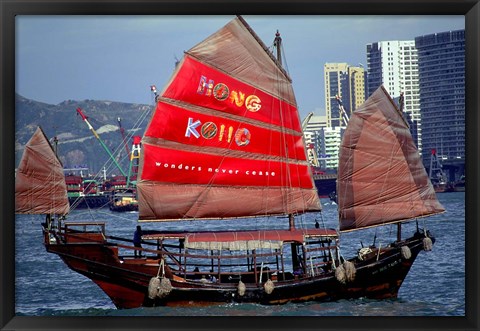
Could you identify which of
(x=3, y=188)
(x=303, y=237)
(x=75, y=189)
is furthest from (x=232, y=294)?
(x=75, y=189)

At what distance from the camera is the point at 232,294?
67.8 feet

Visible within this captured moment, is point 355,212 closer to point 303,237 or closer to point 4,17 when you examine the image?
point 303,237

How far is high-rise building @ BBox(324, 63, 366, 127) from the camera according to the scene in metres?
25.7

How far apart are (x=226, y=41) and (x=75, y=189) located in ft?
84.5

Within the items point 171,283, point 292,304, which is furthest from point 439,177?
point 171,283

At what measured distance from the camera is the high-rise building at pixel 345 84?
25656 mm

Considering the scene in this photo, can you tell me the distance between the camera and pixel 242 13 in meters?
15.9

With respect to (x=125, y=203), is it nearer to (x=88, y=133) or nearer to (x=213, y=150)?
(x=88, y=133)

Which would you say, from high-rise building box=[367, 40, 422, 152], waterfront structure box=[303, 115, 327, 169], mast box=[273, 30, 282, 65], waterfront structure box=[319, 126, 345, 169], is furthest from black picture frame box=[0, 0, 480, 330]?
waterfront structure box=[303, 115, 327, 169]

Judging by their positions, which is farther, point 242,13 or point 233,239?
point 233,239

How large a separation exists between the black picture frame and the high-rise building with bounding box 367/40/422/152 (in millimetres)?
5558

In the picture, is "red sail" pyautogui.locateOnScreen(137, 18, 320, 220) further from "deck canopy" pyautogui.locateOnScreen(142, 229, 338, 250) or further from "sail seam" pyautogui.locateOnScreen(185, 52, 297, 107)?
"deck canopy" pyautogui.locateOnScreen(142, 229, 338, 250)

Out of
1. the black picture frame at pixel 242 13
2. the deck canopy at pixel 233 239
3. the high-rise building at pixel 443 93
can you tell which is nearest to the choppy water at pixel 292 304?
the black picture frame at pixel 242 13

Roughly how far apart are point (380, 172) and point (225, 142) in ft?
10.1
